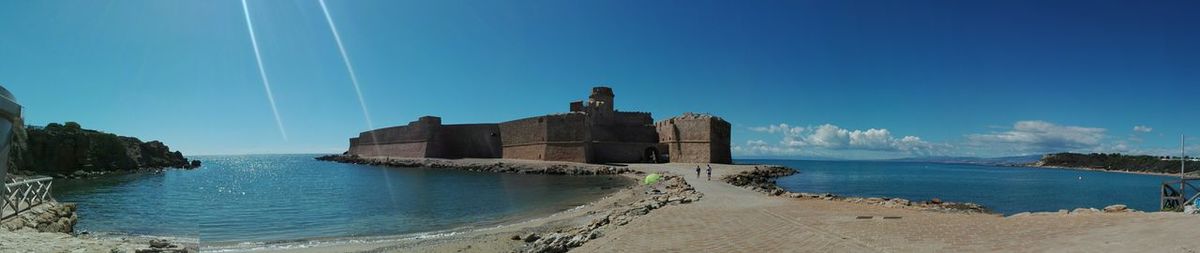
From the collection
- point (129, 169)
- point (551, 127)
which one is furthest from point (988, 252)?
point (129, 169)

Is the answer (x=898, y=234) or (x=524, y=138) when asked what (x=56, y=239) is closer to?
(x=898, y=234)

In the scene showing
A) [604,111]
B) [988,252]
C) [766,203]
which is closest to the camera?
[988,252]

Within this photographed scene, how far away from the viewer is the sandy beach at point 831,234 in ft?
20.4

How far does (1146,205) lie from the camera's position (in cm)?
2216

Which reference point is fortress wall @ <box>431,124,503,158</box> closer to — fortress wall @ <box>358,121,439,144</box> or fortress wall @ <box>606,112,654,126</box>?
fortress wall @ <box>358,121,439,144</box>

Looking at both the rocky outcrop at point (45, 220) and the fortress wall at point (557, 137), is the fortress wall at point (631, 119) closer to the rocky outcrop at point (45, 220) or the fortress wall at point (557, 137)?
the fortress wall at point (557, 137)

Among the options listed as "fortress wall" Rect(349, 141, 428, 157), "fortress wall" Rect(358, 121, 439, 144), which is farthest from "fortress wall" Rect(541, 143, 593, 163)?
"fortress wall" Rect(349, 141, 428, 157)

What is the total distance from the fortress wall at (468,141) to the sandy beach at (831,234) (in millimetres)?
37271

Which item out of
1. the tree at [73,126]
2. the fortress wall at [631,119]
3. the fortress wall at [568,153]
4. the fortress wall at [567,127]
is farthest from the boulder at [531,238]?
the tree at [73,126]

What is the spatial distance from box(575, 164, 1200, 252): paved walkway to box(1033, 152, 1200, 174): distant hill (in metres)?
64.8

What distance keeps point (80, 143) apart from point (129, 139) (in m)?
12.8

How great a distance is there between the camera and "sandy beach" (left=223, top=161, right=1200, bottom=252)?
20.4 feet

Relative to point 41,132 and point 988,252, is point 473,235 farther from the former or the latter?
point 41,132

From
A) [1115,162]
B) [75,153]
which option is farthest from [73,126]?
[1115,162]
